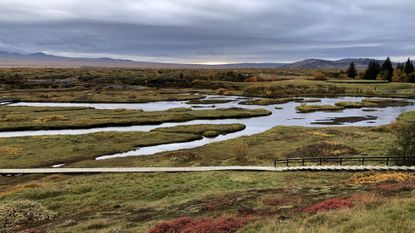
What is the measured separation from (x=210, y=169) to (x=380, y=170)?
654 inches

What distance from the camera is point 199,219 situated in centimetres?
2070

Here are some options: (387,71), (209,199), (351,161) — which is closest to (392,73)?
(387,71)

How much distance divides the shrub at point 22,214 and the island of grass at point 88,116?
52175 mm

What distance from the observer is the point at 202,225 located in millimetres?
18953

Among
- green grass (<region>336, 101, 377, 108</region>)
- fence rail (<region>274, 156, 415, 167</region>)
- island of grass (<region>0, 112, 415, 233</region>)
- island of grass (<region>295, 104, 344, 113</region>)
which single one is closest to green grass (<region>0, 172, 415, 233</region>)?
island of grass (<region>0, 112, 415, 233</region>)

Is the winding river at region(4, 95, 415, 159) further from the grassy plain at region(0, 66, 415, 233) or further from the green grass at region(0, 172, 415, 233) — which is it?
the green grass at region(0, 172, 415, 233)

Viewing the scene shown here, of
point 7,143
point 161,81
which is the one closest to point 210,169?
point 7,143

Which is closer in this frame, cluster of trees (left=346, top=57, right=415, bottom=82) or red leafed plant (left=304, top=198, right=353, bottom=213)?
red leafed plant (left=304, top=198, right=353, bottom=213)

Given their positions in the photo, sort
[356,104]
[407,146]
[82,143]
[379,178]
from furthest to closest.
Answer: [356,104], [82,143], [407,146], [379,178]

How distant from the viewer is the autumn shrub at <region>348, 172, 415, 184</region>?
98.5 ft

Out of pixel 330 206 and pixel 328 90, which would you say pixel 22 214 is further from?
pixel 328 90

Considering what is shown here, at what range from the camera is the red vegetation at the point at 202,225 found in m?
18.2

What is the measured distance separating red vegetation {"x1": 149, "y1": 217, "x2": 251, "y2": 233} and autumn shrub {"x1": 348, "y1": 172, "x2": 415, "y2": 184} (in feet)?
49.4

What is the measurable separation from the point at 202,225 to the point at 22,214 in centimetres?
1544
